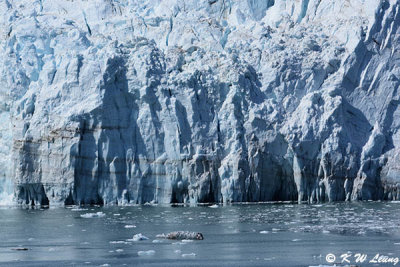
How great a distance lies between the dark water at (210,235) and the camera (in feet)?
42.3

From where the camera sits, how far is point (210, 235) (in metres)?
16.5

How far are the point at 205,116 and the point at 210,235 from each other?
13.3 metres

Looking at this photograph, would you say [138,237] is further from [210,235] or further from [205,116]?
[205,116]

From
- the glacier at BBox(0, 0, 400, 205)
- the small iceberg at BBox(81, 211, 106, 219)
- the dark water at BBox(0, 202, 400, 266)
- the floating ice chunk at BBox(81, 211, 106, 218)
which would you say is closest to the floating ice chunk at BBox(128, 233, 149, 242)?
the dark water at BBox(0, 202, 400, 266)

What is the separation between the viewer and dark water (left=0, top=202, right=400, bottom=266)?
12.9 meters

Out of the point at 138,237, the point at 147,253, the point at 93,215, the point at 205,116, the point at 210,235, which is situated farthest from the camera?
the point at 205,116

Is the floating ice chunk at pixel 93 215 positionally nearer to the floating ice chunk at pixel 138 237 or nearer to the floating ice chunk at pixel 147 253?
the floating ice chunk at pixel 138 237

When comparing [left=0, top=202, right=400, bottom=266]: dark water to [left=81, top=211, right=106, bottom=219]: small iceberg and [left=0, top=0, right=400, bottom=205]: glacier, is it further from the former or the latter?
[left=0, top=0, right=400, bottom=205]: glacier

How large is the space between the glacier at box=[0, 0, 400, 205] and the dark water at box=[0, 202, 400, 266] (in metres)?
3.18

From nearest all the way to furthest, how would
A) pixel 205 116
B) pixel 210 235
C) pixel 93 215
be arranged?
pixel 210 235, pixel 93 215, pixel 205 116

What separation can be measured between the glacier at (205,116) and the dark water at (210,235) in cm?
318

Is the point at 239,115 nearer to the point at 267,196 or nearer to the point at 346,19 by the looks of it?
the point at 267,196

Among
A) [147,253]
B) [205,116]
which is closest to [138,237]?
[147,253]

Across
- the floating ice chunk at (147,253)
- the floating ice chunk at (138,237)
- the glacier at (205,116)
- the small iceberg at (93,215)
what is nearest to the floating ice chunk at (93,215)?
the small iceberg at (93,215)
